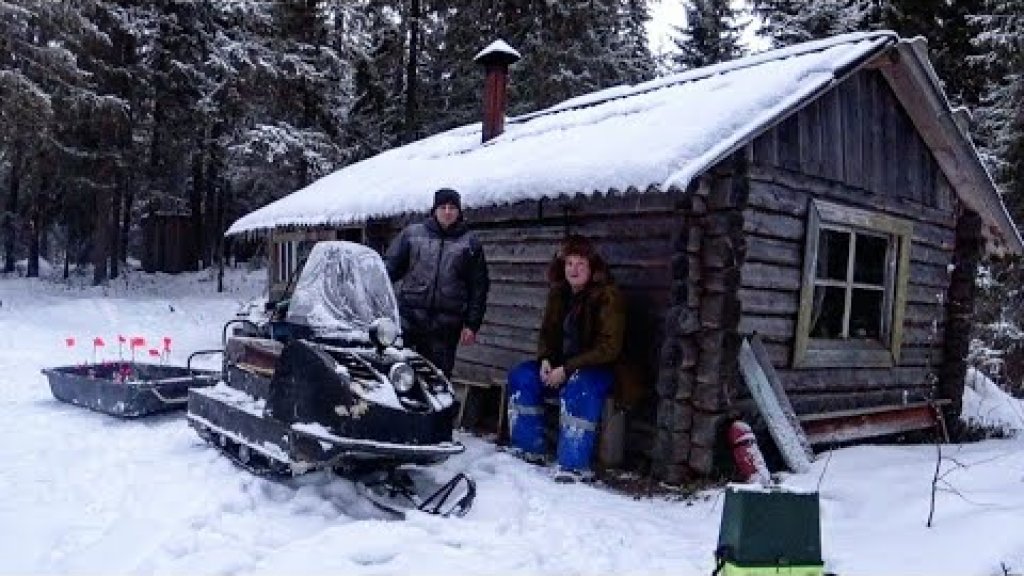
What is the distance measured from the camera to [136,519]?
456 centimetres

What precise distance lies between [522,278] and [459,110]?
15755 millimetres

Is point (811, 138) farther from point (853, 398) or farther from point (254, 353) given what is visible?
point (254, 353)

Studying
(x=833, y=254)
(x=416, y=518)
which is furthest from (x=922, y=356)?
(x=416, y=518)

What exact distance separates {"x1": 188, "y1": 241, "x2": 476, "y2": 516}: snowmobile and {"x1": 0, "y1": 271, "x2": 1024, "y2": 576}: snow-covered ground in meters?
0.25

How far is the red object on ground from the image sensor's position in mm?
5961

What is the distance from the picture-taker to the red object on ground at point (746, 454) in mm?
5961

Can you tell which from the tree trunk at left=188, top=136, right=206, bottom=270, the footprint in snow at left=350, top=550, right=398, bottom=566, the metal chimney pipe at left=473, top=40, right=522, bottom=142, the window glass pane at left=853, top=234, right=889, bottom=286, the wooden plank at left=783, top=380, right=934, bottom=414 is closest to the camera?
the footprint in snow at left=350, top=550, right=398, bottom=566

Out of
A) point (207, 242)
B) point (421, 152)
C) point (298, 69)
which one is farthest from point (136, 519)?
point (207, 242)

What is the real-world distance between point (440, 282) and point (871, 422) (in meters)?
4.83

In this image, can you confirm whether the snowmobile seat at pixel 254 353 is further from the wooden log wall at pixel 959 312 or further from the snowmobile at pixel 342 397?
the wooden log wall at pixel 959 312

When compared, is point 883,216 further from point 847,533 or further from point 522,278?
point 847,533

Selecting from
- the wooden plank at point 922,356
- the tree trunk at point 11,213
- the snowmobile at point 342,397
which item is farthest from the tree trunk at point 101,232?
the wooden plank at point 922,356

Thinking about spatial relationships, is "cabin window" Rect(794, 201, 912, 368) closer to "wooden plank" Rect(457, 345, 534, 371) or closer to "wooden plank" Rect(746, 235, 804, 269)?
"wooden plank" Rect(746, 235, 804, 269)

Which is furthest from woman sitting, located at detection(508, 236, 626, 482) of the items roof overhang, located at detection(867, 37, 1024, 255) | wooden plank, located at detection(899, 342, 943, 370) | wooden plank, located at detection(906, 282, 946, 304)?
wooden plank, located at detection(899, 342, 943, 370)
